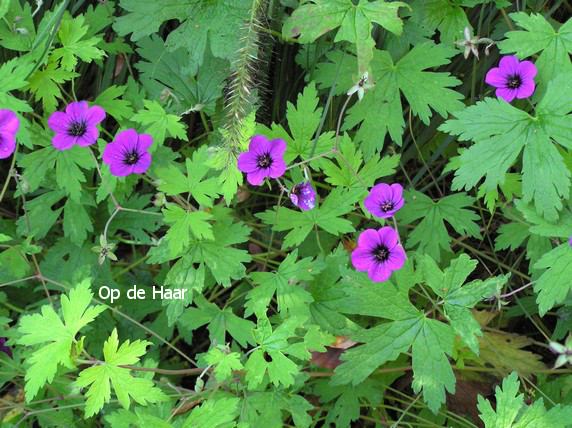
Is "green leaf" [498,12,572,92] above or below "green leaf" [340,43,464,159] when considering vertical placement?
above

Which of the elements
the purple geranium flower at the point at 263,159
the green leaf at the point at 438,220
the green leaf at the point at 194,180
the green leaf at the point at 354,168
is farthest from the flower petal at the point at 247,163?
the green leaf at the point at 438,220

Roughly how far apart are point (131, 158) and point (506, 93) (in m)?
1.17

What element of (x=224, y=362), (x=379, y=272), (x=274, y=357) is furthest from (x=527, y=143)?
(x=224, y=362)

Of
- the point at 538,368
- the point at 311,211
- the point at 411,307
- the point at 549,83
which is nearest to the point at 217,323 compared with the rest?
the point at 311,211

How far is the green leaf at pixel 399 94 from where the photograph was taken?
6.59 ft

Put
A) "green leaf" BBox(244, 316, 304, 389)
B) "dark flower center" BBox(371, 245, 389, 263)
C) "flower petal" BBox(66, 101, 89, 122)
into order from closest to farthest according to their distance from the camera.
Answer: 1. "green leaf" BBox(244, 316, 304, 389)
2. "dark flower center" BBox(371, 245, 389, 263)
3. "flower petal" BBox(66, 101, 89, 122)

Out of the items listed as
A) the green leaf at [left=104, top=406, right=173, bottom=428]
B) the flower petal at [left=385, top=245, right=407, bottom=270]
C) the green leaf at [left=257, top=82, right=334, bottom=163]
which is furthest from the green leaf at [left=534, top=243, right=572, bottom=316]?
the green leaf at [left=104, top=406, right=173, bottom=428]

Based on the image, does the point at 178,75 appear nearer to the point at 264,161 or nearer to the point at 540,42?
the point at 264,161

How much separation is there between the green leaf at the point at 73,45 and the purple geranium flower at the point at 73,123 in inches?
6.1

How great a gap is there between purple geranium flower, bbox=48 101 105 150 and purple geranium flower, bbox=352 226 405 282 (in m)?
0.92

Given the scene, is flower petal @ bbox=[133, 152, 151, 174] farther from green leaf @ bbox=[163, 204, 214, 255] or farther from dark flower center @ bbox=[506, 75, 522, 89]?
dark flower center @ bbox=[506, 75, 522, 89]

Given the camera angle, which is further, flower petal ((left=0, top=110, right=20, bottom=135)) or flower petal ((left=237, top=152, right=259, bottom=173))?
flower petal ((left=0, top=110, right=20, bottom=135))

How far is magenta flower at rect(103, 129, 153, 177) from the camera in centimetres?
192

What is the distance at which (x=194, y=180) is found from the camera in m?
1.92
